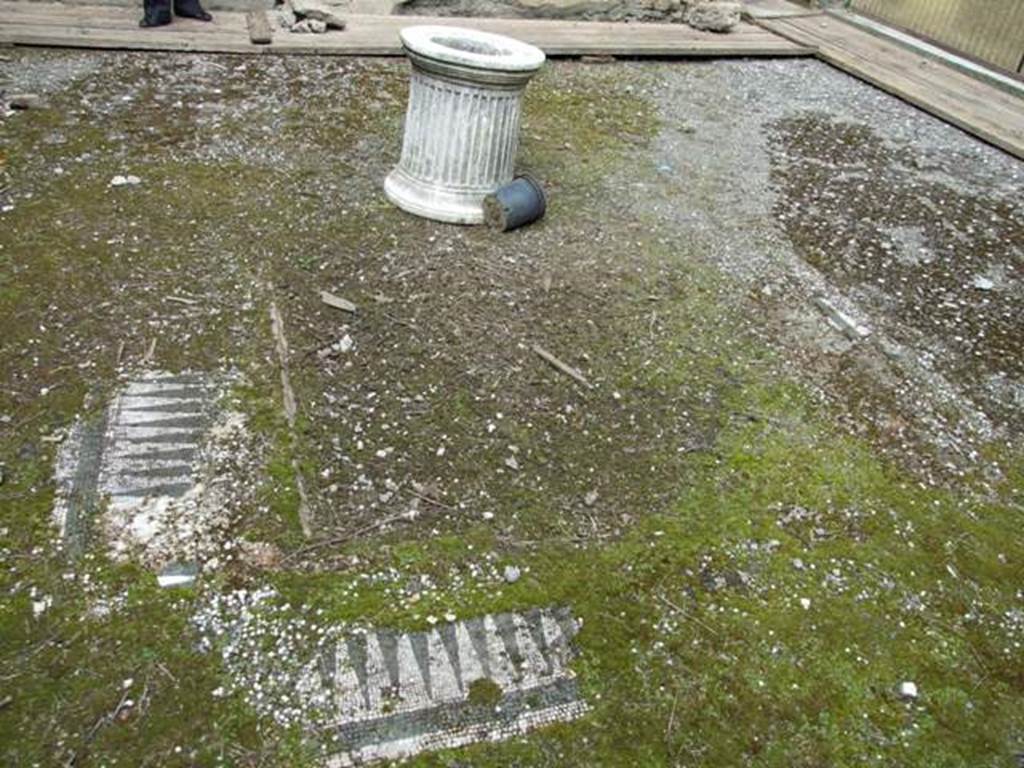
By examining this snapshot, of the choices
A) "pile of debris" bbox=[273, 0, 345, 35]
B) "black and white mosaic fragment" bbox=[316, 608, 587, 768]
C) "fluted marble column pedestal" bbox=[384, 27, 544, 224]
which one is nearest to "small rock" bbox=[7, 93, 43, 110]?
"pile of debris" bbox=[273, 0, 345, 35]

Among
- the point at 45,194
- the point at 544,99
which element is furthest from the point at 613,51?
the point at 45,194

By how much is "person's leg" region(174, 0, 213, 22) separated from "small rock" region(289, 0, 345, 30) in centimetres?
73

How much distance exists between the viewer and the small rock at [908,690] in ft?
8.73

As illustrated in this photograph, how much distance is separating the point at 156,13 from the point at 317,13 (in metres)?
1.26

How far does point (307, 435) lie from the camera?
3.22 m

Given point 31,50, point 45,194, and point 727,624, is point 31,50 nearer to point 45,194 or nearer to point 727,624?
point 45,194

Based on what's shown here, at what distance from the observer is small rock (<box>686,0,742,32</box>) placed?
27.7 ft

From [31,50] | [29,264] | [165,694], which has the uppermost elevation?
[31,50]

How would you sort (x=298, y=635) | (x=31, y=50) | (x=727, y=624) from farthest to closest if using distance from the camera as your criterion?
(x=31, y=50)
(x=727, y=624)
(x=298, y=635)

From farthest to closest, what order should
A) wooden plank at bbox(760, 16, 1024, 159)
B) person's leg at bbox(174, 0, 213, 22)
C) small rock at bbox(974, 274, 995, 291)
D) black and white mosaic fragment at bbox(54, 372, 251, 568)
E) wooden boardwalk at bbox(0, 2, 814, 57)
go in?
wooden plank at bbox(760, 16, 1024, 159) < person's leg at bbox(174, 0, 213, 22) < wooden boardwalk at bbox(0, 2, 814, 57) < small rock at bbox(974, 274, 995, 291) < black and white mosaic fragment at bbox(54, 372, 251, 568)

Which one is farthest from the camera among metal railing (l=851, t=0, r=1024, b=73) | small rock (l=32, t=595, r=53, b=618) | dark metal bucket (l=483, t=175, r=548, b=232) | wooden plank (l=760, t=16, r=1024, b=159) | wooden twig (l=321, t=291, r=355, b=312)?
metal railing (l=851, t=0, r=1024, b=73)

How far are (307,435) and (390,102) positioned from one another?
368cm

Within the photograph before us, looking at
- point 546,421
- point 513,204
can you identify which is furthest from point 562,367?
point 513,204

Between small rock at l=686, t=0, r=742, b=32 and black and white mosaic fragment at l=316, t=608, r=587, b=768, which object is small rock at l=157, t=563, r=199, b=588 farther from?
small rock at l=686, t=0, r=742, b=32
